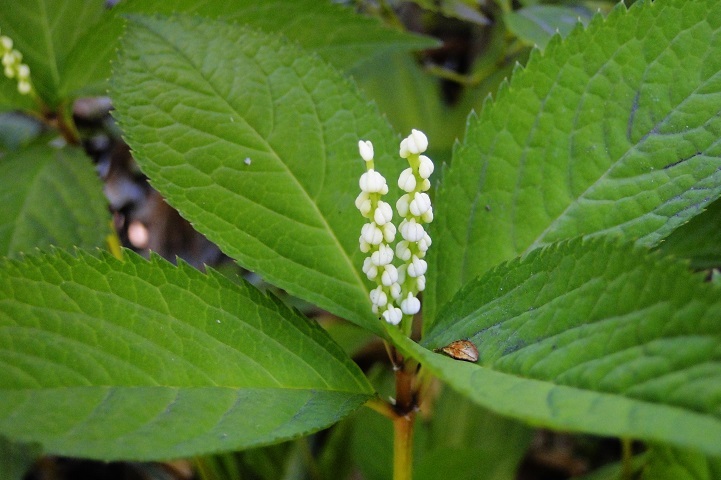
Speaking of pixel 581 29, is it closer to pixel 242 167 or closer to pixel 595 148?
pixel 595 148

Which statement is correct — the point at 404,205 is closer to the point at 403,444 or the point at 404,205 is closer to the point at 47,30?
the point at 403,444

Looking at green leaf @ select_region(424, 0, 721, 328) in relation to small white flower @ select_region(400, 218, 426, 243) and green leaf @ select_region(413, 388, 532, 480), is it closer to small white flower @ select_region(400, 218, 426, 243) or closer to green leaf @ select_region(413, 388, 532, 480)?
small white flower @ select_region(400, 218, 426, 243)

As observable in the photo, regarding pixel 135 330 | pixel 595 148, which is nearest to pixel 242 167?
pixel 135 330

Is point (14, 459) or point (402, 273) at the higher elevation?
point (402, 273)

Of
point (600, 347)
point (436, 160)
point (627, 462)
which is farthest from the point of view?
point (436, 160)

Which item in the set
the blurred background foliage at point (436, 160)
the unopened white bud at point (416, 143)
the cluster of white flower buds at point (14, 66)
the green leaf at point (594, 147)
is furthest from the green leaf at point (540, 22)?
the cluster of white flower buds at point (14, 66)

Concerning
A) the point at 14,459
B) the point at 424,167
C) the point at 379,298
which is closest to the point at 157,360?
the point at 379,298

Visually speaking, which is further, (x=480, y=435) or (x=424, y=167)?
(x=480, y=435)

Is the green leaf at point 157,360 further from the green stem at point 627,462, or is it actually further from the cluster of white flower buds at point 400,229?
the green stem at point 627,462
